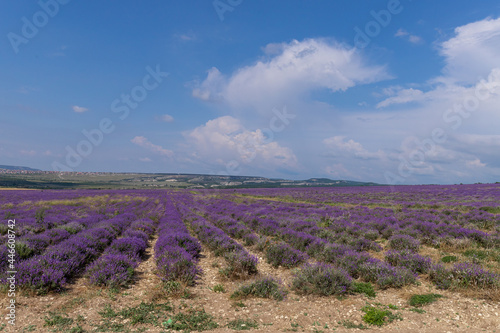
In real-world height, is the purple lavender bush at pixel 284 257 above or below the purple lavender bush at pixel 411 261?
below

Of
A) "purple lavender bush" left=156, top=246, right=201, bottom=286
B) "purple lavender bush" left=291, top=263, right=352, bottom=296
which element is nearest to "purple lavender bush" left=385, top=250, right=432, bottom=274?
"purple lavender bush" left=291, top=263, right=352, bottom=296

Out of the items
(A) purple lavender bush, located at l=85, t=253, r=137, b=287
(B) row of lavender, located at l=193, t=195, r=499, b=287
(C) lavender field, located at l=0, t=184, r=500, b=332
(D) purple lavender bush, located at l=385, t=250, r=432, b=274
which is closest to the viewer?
(C) lavender field, located at l=0, t=184, r=500, b=332

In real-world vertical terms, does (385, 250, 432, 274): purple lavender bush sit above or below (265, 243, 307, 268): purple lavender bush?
above

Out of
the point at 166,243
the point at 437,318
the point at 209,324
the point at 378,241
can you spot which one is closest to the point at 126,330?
the point at 209,324

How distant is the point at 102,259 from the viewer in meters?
7.52

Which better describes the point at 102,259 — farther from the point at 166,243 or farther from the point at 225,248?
the point at 225,248

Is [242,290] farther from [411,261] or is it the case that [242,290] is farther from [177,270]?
[411,261]

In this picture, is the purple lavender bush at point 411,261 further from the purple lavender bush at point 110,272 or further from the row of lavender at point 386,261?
the purple lavender bush at point 110,272

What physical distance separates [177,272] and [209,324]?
276 cm

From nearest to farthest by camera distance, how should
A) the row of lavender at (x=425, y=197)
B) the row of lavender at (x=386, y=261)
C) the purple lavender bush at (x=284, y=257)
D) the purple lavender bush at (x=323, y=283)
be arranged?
the purple lavender bush at (x=323, y=283) → the row of lavender at (x=386, y=261) → the purple lavender bush at (x=284, y=257) → the row of lavender at (x=425, y=197)

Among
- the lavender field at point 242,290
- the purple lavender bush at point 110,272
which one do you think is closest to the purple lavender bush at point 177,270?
the lavender field at point 242,290

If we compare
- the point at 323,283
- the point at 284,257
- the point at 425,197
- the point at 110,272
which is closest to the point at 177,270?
the point at 110,272

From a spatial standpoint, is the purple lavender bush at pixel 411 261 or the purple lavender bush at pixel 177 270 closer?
the purple lavender bush at pixel 177 270

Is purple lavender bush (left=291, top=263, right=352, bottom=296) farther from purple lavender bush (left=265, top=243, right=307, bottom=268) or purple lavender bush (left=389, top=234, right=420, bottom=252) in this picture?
purple lavender bush (left=389, top=234, right=420, bottom=252)
